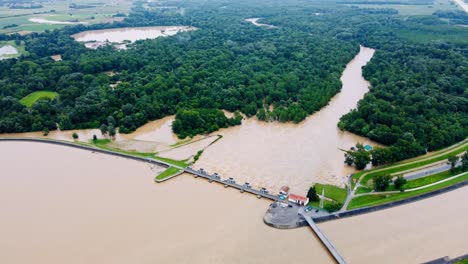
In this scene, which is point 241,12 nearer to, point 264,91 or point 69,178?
point 264,91

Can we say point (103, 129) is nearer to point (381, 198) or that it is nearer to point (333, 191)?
point (333, 191)

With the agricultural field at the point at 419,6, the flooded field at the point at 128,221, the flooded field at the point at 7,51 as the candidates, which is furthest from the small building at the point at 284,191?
the agricultural field at the point at 419,6

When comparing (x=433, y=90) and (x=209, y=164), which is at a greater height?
(x=433, y=90)

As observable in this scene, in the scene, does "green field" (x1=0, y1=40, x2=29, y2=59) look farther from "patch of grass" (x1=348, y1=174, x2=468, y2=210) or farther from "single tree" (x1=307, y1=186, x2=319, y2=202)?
"patch of grass" (x1=348, y1=174, x2=468, y2=210)

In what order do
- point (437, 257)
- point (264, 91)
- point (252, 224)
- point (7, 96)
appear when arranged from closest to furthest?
point (437, 257)
point (252, 224)
point (7, 96)
point (264, 91)

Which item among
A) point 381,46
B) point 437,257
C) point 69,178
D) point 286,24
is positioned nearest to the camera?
point 437,257

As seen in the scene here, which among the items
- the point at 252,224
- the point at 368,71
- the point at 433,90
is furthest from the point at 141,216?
the point at 368,71

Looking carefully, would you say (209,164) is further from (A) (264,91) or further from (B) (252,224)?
(A) (264,91)

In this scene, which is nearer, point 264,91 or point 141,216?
point 141,216
